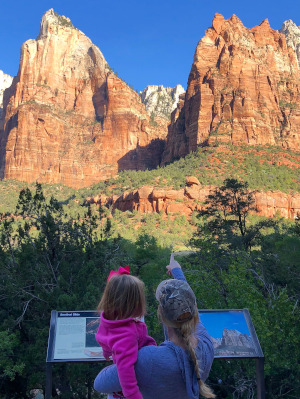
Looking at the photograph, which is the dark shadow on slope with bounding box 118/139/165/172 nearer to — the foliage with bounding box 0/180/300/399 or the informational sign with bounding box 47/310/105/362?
the foliage with bounding box 0/180/300/399

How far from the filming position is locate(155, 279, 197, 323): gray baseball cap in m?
2.29

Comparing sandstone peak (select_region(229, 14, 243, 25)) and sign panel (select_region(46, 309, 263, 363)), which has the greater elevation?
sandstone peak (select_region(229, 14, 243, 25))

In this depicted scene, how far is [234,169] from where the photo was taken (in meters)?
52.9

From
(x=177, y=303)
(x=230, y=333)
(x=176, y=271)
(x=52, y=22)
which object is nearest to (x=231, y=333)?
(x=230, y=333)

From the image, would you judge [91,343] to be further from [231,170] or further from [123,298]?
[231,170]

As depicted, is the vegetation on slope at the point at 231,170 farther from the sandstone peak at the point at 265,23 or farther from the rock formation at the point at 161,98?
the rock formation at the point at 161,98

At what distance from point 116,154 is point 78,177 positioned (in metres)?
11.6

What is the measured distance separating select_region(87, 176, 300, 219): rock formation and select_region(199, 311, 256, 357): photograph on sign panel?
39.6 meters

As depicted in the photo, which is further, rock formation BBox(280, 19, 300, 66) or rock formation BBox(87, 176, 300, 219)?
rock formation BBox(280, 19, 300, 66)

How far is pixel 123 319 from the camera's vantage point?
2.42 meters

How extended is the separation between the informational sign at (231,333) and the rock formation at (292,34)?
140549mm

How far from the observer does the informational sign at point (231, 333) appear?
4.36 meters

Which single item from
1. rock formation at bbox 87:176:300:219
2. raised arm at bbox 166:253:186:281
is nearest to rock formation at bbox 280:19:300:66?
rock formation at bbox 87:176:300:219

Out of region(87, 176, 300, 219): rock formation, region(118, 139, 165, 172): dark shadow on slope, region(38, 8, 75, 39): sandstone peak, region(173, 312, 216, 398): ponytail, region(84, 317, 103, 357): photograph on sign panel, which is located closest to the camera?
region(173, 312, 216, 398): ponytail
